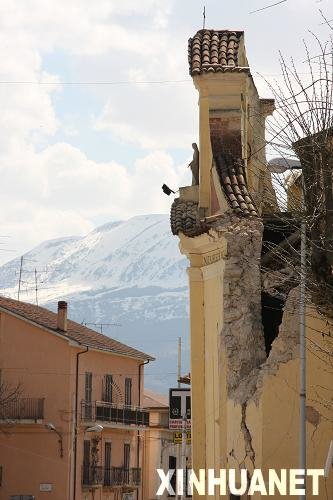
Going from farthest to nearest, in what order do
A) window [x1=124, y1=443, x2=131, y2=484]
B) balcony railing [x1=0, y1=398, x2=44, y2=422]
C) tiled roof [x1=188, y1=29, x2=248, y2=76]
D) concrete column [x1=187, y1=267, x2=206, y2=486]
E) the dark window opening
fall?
window [x1=124, y1=443, x2=131, y2=484], balcony railing [x1=0, y1=398, x2=44, y2=422], tiled roof [x1=188, y1=29, x2=248, y2=76], concrete column [x1=187, y1=267, x2=206, y2=486], the dark window opening

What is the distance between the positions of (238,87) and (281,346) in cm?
662

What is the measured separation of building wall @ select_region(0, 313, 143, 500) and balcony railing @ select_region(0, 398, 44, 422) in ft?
0.79

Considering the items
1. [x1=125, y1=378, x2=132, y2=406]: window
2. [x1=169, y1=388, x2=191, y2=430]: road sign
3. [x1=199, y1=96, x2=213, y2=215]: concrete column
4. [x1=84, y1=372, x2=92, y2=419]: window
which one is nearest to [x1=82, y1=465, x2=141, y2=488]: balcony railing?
[x1=84, y1=372, x2=92, y2=419]: window

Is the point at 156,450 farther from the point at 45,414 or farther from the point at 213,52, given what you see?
the point at 213,52

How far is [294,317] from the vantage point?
25969 mm

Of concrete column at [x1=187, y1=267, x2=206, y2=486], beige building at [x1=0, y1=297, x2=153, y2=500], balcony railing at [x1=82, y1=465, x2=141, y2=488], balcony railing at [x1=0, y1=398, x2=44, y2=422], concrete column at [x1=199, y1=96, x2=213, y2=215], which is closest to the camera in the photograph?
concrete column at [x1=187, y1=267, x2=206, y2=486]

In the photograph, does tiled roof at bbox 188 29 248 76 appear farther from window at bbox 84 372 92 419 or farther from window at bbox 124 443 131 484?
window at bbox 124 443 131 484

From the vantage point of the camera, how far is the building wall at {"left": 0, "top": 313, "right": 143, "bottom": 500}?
63.6 m

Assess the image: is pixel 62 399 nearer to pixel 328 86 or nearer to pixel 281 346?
pixel 281 346

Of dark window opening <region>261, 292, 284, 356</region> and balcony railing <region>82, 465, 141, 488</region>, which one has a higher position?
balcony railing <region>82, 465, 141, 488</region>

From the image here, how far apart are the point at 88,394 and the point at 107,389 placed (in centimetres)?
272

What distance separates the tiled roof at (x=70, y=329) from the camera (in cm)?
6706

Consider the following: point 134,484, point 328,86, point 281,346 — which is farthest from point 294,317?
point 134,484

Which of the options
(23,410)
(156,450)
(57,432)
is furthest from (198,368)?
(156,450)
